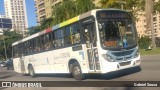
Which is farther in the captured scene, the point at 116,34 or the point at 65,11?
the point at 65,11

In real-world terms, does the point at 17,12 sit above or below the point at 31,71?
above

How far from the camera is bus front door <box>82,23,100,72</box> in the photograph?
13.0m

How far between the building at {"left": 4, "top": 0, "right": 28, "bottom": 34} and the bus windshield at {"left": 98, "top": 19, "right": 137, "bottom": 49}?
552ft

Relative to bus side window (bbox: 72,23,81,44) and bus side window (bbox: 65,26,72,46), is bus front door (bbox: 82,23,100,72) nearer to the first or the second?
bus side window (bbox: 72,23,81,44)

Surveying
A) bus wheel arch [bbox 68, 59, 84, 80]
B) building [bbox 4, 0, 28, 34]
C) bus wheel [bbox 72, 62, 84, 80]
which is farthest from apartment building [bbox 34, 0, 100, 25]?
bus wheel [bbox 72, 62, 84, 80]

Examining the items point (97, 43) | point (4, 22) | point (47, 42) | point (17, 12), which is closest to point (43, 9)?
point (4, 22)

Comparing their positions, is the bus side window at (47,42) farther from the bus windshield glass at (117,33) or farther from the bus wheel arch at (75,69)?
the bus windshield glass at (117,33)

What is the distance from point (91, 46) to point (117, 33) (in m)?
1.27

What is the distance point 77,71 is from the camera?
1453 centimetres

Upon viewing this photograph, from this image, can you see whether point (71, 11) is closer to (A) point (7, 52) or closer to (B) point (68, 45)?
(B) point (68, 45)

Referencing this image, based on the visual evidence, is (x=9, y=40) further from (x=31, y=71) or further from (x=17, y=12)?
(x=17, y=12)

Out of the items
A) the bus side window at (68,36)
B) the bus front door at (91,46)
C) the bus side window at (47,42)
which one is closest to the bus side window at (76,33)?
the bus side window at (68,36)

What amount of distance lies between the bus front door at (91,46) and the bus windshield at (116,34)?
16.6 inches

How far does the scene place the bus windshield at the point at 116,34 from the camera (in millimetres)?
12766
